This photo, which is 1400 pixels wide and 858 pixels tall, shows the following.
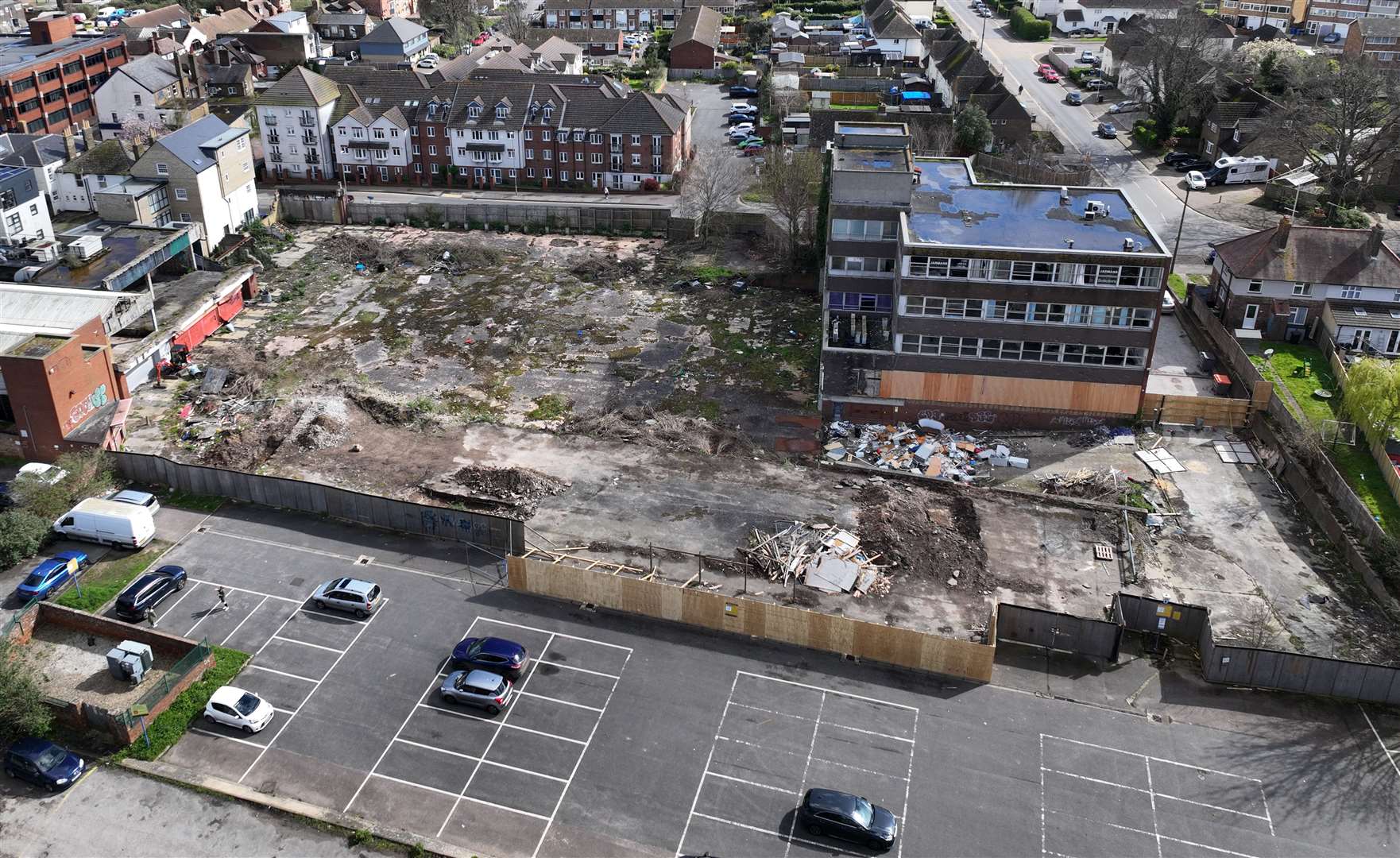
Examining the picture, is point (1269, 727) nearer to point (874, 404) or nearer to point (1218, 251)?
point (874, 404)

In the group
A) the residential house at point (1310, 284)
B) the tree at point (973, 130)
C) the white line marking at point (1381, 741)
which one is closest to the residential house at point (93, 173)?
the tree at point (973, 130)

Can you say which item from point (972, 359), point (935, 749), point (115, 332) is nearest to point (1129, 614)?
point (935, 749)

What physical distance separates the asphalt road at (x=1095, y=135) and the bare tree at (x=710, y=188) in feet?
113

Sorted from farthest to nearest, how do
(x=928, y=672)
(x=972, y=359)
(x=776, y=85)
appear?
(x=776, y=85)
(x=972, y=359)
(x=928, y=672)

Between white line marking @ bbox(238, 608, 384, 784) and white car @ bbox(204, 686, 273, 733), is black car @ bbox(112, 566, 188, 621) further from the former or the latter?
white car @ bbox(204, 686, 273, 733)

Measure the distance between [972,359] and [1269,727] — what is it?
988 inches

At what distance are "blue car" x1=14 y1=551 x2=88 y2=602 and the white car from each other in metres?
11.7

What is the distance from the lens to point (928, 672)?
41.4 meters

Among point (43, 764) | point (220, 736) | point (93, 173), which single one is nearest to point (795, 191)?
point (93, 173)

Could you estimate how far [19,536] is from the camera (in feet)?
155

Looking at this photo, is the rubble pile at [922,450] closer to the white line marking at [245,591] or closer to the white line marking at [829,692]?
the white line marking at [829,692]

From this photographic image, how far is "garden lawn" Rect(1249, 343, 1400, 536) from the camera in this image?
50094mm

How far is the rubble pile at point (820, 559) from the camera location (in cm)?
4597

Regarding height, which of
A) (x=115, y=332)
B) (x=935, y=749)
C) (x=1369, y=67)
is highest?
(x=1369, y=67)
